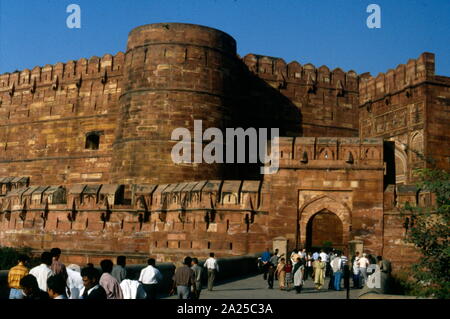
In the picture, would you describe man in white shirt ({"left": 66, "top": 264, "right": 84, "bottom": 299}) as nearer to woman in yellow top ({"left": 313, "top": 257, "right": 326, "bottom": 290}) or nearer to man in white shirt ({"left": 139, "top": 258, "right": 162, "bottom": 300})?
man in white shirt ({"left": 139, "top": 258, "right": 162, "bottom": 300})

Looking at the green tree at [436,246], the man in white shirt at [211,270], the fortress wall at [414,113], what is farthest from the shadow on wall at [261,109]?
the green tree at [436,246]

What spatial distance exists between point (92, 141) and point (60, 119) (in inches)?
68.5

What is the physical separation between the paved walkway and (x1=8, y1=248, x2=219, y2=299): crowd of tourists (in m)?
2.03

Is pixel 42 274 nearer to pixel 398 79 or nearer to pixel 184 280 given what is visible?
pixel 184 280

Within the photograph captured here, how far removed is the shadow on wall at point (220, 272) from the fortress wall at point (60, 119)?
1083 cm

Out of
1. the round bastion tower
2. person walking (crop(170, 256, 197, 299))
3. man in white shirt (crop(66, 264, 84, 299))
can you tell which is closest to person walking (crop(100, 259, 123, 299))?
man in white shirt (crop(66, 264, 84, 299))

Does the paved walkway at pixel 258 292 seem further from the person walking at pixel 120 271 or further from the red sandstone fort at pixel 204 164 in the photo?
the red sandstone fort at pixel 204 164

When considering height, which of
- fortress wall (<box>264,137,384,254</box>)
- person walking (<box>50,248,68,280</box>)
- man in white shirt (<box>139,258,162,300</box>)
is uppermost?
fortress wall (<box>264,137,384,254</box>)

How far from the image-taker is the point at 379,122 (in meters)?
22.6

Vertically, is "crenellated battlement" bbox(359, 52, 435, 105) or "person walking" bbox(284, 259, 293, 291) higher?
"crenellated battlement" bbox(359, 52, 435, 105)

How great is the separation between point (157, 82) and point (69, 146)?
6.37m

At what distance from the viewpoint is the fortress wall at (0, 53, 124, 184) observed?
80.4 ft

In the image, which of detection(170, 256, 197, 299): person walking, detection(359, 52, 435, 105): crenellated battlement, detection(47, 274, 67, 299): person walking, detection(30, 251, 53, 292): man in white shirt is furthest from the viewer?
detection(359, 52, 435, 105): crenellated battlement
